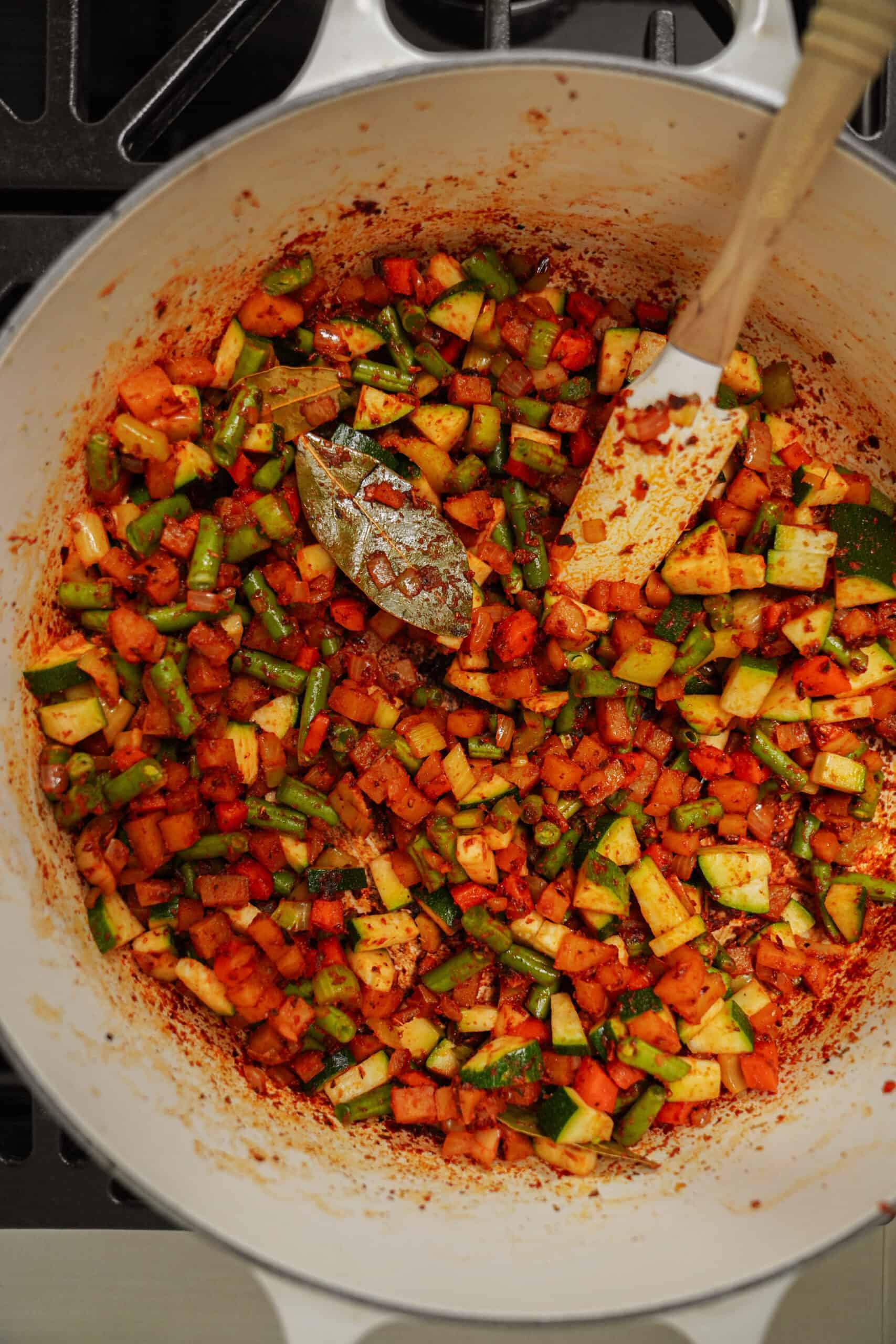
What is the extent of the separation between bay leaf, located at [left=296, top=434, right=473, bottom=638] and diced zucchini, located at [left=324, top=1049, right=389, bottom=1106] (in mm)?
1001

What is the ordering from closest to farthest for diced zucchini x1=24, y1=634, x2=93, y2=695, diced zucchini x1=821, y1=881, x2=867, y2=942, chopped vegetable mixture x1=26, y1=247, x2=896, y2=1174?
diced zucchini x1=24, y1=634, x2=93, y2=695
chopped vegetable mixture x1=26, y1=247, x2=896, y2=1174
diced zucchini x1=821, y1=881, x2=867, y2=942

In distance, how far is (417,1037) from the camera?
2293 millimetres

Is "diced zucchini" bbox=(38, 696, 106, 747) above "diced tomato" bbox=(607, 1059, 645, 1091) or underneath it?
above

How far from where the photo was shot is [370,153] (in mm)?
1915

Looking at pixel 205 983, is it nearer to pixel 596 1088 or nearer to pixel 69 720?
pixel 69 720

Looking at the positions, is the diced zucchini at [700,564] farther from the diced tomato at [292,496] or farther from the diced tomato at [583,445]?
the diced tomato at [292,496]

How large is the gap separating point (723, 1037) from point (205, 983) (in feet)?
3.86

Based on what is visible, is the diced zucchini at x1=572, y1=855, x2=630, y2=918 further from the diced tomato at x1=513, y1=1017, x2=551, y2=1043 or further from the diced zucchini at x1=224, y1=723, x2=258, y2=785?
the diced zucchini at x1=224, y1=723, x2=258, y2=785

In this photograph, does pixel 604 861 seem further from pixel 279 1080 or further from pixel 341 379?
pixel 341 379

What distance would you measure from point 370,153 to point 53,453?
2.80 feet

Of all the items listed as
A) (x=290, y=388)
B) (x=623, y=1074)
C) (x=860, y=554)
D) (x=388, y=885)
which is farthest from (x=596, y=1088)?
(x=290, y=388)

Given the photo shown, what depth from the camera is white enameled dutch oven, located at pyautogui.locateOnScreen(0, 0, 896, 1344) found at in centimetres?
175

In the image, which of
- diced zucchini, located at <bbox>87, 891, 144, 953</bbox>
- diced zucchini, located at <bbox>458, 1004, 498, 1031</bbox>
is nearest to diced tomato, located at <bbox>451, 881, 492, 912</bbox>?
diced zucchini, located at <bbox>458, 1004, 498, 1031</bbox>

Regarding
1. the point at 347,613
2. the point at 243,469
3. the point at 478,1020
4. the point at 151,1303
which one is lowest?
the point at 151,1303
